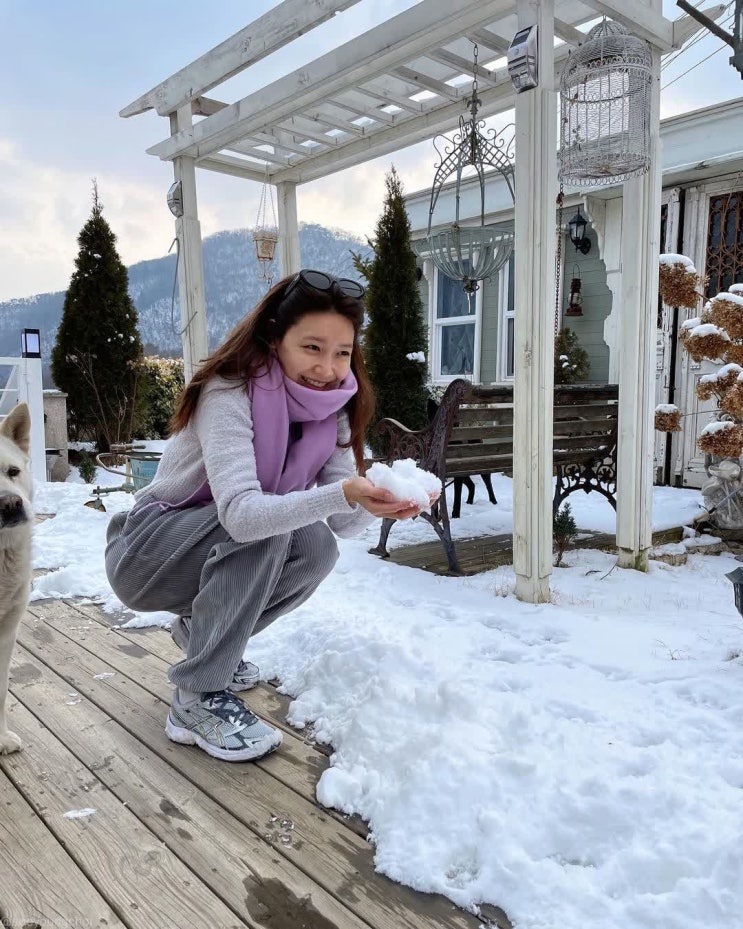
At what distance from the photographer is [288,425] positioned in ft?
6.24

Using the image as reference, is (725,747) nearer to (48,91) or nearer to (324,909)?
(324,909)

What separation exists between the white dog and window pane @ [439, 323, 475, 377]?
7.52m

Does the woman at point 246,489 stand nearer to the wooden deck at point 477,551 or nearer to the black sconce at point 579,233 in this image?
the wooden deck at point 477,551

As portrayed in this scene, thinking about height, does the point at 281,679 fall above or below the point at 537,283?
below

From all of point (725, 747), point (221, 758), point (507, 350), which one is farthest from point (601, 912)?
point (507, 350)

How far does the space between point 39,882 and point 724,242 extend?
7184mm

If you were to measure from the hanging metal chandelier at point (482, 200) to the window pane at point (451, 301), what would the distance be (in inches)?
170

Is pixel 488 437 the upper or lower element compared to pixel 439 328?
lower

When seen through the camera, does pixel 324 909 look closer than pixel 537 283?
Yes

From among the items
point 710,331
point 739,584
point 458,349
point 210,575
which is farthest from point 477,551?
point 458,349

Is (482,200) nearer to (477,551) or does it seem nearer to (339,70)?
(339,70)

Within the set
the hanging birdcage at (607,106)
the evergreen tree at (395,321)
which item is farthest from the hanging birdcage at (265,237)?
the hanging birdcage at (607,106)

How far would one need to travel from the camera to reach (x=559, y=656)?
97.3 inches

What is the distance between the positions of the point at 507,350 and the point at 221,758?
7.28 m
